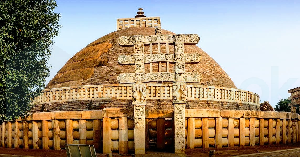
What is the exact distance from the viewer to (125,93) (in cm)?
1967

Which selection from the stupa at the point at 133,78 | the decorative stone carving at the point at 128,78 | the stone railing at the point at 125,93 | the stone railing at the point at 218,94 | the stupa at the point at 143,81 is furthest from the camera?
the stone railing at the point at 218,94

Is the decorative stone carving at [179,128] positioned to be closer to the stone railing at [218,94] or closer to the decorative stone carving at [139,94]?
the decorative stone carving at [139,94]

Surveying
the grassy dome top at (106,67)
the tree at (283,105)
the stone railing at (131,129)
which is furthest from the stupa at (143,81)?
the tree at (283,105)

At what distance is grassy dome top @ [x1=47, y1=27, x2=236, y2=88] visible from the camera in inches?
918

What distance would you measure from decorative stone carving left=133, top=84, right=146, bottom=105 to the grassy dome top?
446 inches

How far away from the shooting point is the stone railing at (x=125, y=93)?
19.5m

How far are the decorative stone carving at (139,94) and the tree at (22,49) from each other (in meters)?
4.83

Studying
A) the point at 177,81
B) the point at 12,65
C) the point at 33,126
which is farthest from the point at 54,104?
the point at 177,81

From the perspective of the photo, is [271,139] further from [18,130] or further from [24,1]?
[24,1]

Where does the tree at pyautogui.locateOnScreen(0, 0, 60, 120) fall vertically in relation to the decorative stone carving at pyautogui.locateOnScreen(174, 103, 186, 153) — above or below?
above

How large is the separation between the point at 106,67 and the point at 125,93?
466 cm

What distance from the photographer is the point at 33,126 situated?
12922 millimetres

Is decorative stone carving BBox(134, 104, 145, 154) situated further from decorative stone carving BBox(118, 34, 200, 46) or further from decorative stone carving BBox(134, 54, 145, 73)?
decorative stone carving BBox(118, 34, 200, 46)

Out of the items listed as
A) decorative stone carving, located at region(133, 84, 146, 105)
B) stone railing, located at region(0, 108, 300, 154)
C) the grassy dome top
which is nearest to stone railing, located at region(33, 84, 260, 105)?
the grassy dome top
